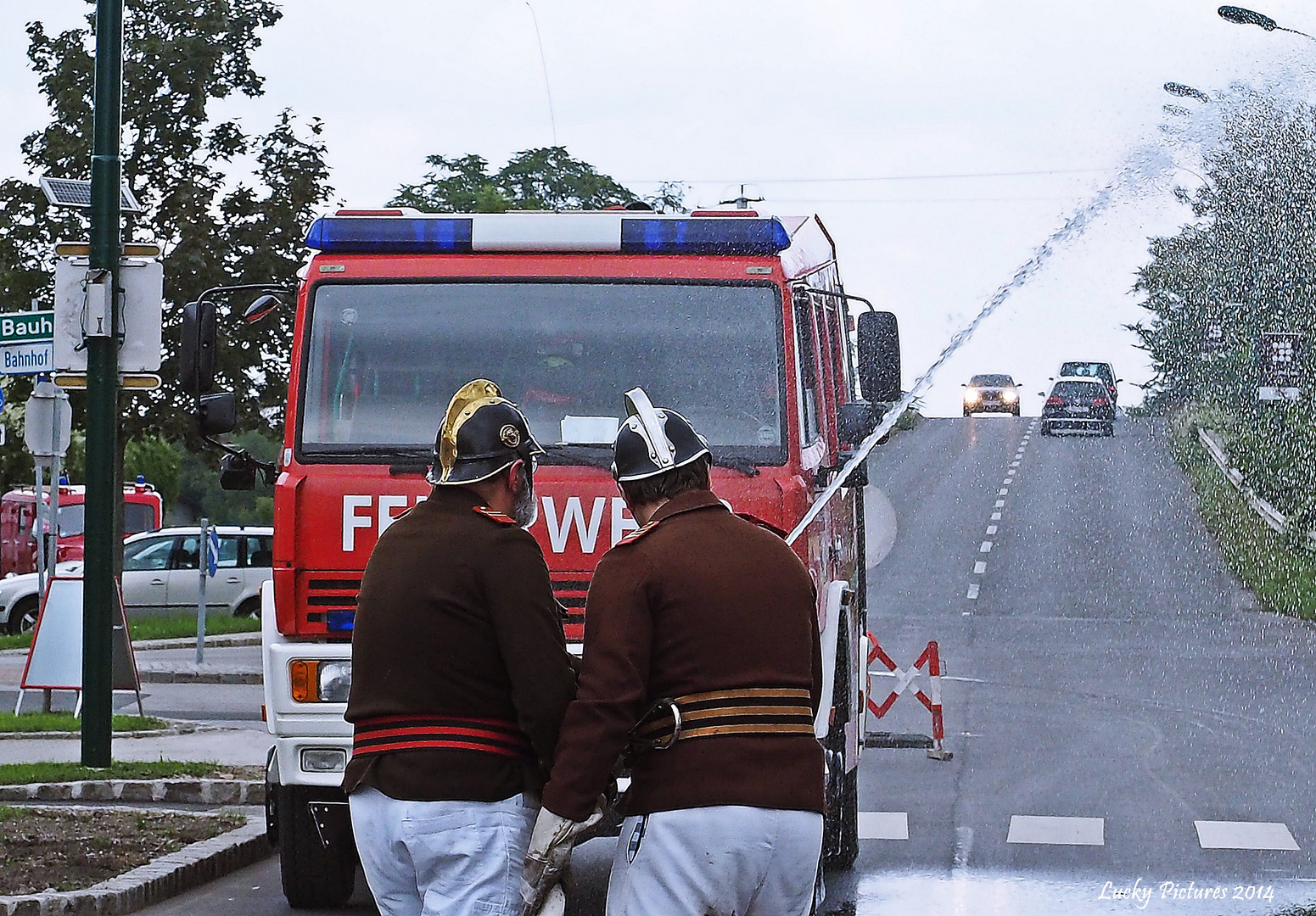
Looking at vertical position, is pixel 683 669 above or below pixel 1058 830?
above

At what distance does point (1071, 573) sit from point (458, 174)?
13.1 metres

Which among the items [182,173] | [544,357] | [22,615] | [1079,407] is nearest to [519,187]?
[182,173]

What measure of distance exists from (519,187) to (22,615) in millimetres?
10290

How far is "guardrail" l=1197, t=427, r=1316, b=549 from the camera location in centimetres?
3456

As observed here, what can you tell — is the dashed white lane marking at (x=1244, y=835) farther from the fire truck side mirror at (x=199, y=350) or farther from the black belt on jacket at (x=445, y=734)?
the black belt on jacket at (x=445, y=734)

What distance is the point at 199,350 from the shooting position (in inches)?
322

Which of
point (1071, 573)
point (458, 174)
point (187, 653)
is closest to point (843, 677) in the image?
point (187, 653)

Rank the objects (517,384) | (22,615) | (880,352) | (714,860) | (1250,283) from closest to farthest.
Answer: (714,860), (517,384), (880,352), (22,615), (1250,283)

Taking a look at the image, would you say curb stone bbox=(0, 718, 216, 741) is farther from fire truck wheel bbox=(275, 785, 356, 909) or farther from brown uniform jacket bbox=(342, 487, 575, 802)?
brown uniform jacket bbox=(342, 487, 575, 802)

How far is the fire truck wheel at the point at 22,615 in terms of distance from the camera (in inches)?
1170

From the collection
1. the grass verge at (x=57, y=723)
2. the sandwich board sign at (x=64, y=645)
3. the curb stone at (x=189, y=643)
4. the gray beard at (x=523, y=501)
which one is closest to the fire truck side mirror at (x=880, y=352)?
the gray beard at (x=523, y=501)

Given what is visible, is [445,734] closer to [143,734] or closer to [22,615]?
[143,734]

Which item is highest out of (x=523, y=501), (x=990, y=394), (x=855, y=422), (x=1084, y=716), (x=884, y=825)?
(x=855, y=422)

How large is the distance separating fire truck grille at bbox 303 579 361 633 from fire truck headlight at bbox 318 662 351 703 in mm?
141
